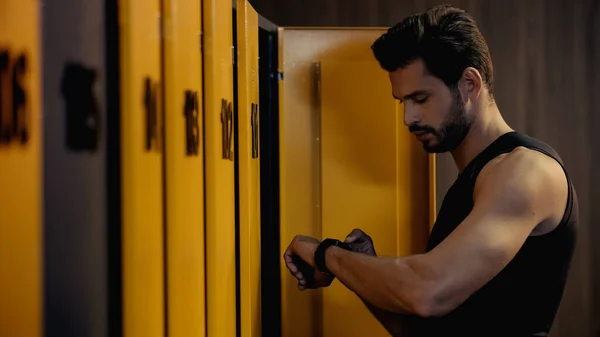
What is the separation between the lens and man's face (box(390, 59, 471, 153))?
132 centimetres

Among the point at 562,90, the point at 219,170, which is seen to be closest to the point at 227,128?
the point at 219,170

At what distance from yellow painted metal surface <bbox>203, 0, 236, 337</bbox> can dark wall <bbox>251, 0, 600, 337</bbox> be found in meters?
1.36

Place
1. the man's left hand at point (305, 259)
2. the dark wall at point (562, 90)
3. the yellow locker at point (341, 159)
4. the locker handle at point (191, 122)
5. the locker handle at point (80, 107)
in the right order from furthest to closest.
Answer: the dark wall at point (562, 90) → the yellow locker at point (341, 159) → the man's left hand at point (305, 259) → the locker handle at point (191, 122) → the locker handle at point (80, 107)

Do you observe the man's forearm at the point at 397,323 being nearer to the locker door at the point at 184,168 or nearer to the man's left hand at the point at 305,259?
the man's left hand at the point at 305,259

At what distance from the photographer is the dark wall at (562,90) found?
2.31 metres

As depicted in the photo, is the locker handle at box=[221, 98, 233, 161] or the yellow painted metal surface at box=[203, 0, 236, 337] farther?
the locker handle at box=[221, 98, 233, 161]

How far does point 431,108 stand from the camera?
134cm

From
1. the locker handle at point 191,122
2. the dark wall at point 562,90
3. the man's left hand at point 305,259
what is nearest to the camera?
the locker handle at point 191,122

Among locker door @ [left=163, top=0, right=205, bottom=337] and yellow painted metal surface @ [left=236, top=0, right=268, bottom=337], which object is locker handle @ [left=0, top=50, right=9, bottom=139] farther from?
yellow painted metal surface @ [left=236, top=0, right=268, bottom=337]

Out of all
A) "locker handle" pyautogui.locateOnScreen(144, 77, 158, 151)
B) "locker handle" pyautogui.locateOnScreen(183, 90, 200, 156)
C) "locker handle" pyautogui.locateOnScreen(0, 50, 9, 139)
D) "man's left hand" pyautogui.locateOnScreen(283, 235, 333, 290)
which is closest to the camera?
"locker handle" pyautogui.locateOnScreen(0, 50, 9, 139)

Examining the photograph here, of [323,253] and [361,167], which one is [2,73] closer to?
[323,253]

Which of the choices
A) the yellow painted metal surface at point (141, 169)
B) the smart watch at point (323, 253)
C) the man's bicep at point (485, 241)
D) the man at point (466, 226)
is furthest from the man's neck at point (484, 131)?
the yellow painted metal surface at point (141, 169)

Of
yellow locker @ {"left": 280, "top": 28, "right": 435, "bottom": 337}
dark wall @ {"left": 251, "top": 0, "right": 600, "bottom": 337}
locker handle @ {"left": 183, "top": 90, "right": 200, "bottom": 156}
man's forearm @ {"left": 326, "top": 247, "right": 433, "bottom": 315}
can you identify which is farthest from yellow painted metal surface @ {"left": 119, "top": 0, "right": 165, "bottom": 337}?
dark wall @ {"left": 251, "top": 0, "right": 600, "bottom": 337}

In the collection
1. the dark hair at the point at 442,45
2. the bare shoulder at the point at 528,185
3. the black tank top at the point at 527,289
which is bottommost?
the black tank top at the point at 527,289
